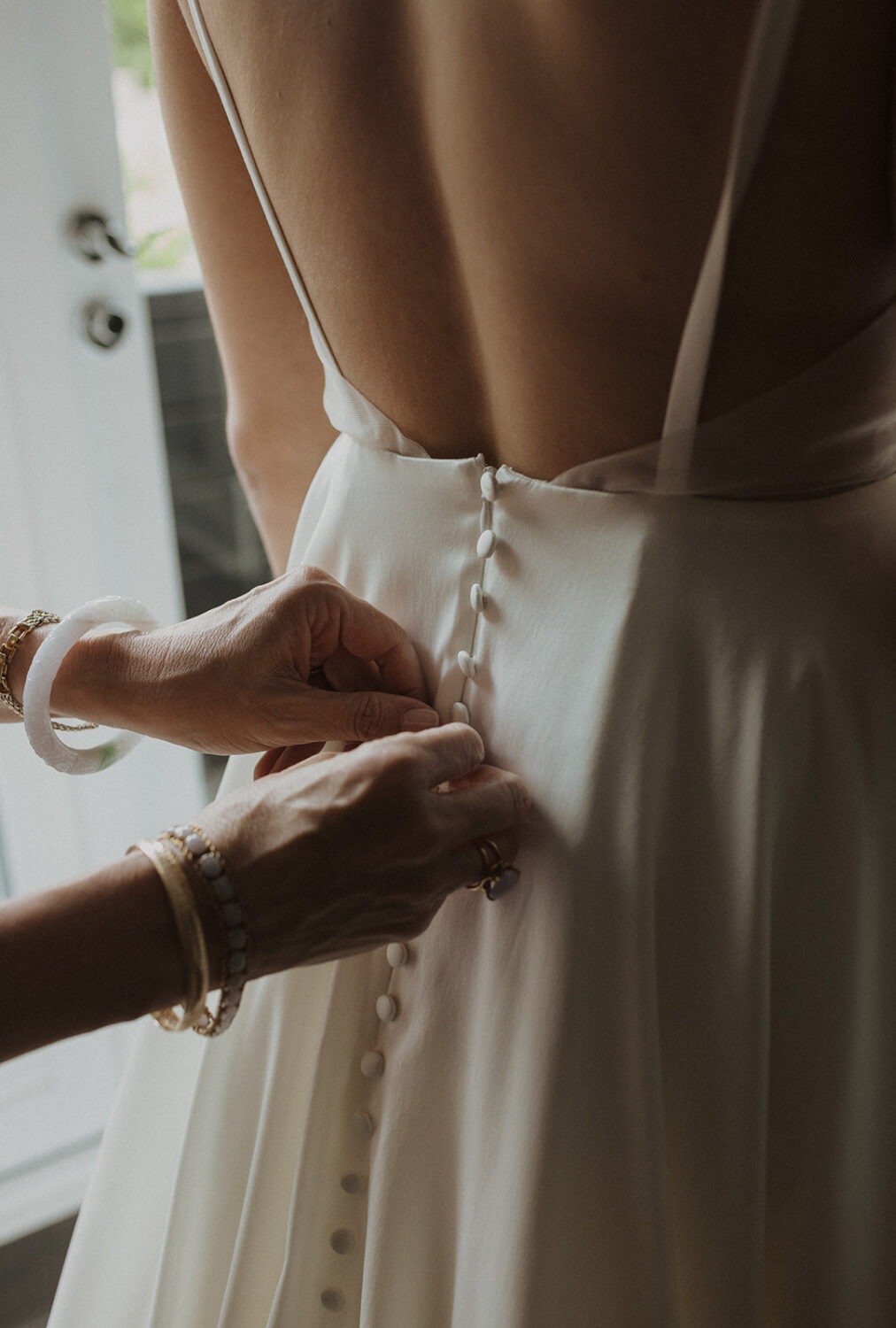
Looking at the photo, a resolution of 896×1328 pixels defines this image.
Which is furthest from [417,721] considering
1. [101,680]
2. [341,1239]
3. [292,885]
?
[341,1239]

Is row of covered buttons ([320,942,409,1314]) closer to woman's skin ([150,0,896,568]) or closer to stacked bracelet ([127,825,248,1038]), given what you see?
stacked bracelet ([127,825,248,1038])

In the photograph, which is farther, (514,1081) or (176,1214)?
(176,1214)

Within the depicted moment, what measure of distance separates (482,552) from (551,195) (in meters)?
0.21

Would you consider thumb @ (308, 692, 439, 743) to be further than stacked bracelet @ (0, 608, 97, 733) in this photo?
No

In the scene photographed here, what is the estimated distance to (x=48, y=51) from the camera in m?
1.54

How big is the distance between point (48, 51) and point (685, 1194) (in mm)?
1572

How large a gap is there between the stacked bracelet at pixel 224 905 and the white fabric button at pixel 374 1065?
0.15 m

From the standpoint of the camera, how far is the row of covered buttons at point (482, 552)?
716mm

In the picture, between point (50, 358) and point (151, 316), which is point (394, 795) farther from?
point (151, 316)

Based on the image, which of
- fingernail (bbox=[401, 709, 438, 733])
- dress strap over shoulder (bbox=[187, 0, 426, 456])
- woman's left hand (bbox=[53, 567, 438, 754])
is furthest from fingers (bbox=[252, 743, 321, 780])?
dress strap over shoulder (bbox=[187, 0, 426, 456])

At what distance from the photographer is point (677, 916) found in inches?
25.8

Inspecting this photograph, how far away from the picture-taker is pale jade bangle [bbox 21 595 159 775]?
800 mm

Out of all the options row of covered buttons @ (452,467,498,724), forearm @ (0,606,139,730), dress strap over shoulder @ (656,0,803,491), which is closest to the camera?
dress strap over shoulder @ (656,0,803,491)

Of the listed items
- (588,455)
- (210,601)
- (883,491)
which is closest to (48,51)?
(210,601)
